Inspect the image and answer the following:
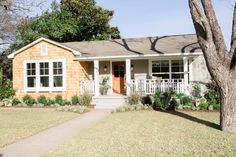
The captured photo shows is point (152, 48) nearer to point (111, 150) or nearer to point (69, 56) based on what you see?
point (69, 56)

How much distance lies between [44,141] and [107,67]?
13.6 metres

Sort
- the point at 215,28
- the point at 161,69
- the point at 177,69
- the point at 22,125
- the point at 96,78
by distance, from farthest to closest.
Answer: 1. the point at 161,69
2. the point at 177,69
3. the point at 96,78
4. the point at 22,125
5. the point at 215,28

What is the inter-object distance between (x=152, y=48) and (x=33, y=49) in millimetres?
8124

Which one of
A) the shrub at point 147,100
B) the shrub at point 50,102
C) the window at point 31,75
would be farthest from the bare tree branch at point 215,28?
the window at point 31,75

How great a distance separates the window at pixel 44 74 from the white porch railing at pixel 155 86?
5961 mm

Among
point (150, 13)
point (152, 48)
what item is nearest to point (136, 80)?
point (152, 48)

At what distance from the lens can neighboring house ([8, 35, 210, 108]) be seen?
2103cm

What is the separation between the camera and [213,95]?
1855cm

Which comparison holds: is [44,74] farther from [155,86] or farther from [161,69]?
[161,69]

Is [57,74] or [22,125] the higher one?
[57,74]

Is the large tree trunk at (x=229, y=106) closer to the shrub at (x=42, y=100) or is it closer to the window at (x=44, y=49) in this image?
the shrub at (x=42, y=100)

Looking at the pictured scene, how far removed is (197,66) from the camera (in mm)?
22281

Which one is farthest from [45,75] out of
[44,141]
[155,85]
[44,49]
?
[44,141]

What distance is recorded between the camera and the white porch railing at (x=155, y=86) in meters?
20.5
